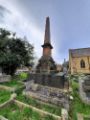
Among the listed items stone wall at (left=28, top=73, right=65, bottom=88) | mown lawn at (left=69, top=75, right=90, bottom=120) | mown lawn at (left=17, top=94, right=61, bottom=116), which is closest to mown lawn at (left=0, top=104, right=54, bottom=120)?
mown lawn at (left=17, top=94, right=61, bottom=116)

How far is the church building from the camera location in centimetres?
2548

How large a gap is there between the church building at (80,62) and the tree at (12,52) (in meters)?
11.4

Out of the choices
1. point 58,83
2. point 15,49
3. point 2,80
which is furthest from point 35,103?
point 15,49

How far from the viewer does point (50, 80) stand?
1319 cm

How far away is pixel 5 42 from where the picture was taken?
1794cm

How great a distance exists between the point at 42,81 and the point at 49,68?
8.54 m

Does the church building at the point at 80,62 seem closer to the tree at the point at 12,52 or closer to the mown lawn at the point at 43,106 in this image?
the tree at the point at 12,52

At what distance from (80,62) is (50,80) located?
15.7 m

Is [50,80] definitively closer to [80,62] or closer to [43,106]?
[43,106]

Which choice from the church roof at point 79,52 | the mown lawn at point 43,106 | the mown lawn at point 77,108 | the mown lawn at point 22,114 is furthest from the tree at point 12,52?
the church roof at point 79,52

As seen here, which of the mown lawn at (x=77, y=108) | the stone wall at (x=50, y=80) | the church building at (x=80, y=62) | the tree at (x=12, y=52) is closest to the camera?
the mown lawn at (x=77, y=108)

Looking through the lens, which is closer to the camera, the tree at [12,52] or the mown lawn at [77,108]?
the mown lawn at [77,108]

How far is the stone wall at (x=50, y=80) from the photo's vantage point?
12.5 meters

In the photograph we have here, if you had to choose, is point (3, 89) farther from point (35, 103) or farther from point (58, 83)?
point (58, 83)
